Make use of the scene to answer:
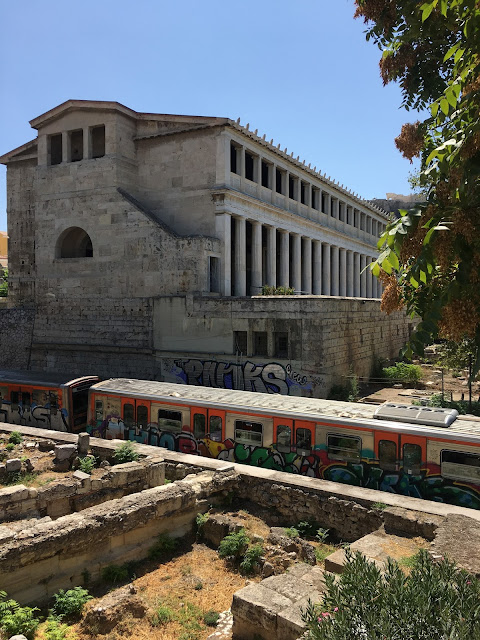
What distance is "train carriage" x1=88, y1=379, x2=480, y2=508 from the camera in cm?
1192

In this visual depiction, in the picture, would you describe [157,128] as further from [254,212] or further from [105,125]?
[254,212]

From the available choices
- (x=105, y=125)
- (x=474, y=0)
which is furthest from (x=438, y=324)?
(x=105, y=125)

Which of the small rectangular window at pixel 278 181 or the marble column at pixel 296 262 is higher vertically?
the small rectangular window at pixel 278 181

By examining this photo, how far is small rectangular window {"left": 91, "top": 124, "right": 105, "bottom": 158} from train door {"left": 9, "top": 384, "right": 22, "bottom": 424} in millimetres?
19035

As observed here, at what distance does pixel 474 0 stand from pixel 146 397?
1521cm

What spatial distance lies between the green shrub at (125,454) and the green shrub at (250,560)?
5639mm

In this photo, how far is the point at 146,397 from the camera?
57.4 feet

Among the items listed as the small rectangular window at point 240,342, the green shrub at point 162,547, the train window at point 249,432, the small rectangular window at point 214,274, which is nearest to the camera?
the green shrub at point 162,547

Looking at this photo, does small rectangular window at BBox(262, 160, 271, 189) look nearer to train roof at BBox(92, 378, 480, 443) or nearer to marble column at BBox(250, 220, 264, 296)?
marble column at BBox(250, 220, 264, 296)

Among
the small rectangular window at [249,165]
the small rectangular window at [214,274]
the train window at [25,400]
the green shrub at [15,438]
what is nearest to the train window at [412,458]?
the green shrub at [15,438]

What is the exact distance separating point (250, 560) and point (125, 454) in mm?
6168

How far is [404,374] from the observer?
29.0 m

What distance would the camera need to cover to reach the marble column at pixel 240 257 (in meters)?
32.2

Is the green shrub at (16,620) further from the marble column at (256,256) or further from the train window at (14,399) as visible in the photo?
the marble column at (256,256)
